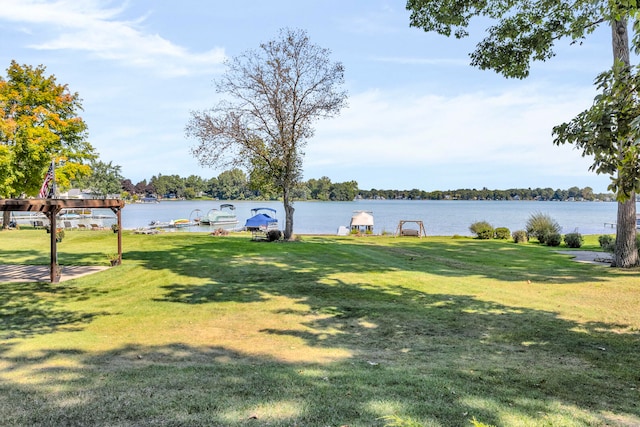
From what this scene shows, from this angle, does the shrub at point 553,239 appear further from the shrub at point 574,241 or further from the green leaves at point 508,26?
the green leaves at point 508,26

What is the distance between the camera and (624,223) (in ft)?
46.3

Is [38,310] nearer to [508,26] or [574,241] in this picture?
[508,26]

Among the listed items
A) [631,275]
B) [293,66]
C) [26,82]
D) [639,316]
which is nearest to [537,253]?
[631,275]

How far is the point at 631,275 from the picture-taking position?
12828 mm

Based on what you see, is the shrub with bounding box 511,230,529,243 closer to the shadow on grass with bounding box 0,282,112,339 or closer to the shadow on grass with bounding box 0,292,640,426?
the shadow on grass with bounding box 0,292,640,426

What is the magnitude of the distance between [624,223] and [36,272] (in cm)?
1950

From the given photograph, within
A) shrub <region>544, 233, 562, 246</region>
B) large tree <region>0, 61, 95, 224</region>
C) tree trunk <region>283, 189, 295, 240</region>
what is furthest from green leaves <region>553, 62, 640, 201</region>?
large tree <region>0, 61, 95, 224</region>

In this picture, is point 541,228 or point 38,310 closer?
point 38,310

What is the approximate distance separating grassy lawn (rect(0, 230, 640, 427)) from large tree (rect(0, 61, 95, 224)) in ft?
68.4

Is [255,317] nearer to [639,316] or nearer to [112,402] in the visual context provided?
[112,402]

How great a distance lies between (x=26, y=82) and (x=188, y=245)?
22080mm

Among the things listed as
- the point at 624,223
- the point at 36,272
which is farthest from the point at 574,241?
the point at 36,272

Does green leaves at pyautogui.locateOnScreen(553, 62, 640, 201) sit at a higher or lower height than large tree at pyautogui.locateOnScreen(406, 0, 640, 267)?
lower

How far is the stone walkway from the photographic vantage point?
42.2ft
